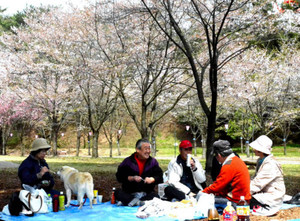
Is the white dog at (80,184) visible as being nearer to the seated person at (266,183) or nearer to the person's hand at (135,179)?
the person's hand at (135,179)

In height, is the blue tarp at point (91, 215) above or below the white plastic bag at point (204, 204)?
below

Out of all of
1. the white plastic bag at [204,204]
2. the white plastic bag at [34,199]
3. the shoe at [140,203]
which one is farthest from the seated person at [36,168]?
the white plastic bag at [204,204]

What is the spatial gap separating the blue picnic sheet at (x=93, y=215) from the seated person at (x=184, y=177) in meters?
0.69

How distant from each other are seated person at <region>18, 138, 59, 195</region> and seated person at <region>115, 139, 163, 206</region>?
120 cm

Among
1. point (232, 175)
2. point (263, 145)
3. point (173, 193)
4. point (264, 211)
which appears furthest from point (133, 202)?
point (263, 145)

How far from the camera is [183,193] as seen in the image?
17.6 ft

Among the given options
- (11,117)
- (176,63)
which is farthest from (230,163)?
(11,117)

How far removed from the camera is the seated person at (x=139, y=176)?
5.44 m

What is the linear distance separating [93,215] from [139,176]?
3.24ft

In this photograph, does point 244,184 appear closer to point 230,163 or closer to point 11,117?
point 230,163

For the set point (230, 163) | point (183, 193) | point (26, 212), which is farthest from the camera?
point (183, 193)

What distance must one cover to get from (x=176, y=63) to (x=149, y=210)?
386 inches

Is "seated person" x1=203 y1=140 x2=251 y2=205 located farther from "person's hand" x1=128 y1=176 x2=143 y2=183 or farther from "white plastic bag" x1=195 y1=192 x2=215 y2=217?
"person's hand" x1=128 y1=176 x2=143 y2=183

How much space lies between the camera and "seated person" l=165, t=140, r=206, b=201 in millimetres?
5387
